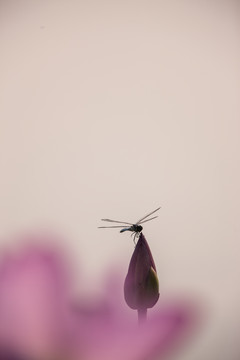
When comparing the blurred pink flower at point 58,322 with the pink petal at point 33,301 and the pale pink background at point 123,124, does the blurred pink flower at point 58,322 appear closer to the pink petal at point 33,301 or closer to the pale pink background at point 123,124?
the pink petal at point 33,301

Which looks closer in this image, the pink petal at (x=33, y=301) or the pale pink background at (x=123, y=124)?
the pink petal at (x=33, y=301)

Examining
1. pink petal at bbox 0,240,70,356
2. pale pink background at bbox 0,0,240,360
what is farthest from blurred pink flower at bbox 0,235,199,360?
pale pink background at bbox 0,0,240,360

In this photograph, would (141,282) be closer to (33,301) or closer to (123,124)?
(33,301)

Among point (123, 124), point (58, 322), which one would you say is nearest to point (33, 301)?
point (58, 322)

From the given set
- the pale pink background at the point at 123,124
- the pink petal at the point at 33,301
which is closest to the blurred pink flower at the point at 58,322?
the pink petal at the point at 33,301

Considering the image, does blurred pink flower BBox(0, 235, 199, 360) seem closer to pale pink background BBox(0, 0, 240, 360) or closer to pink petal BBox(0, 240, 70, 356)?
pink petal BBox(0, 240, 70, 356)

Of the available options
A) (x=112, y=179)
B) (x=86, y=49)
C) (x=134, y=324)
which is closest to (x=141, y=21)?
(x=86, y=49)
